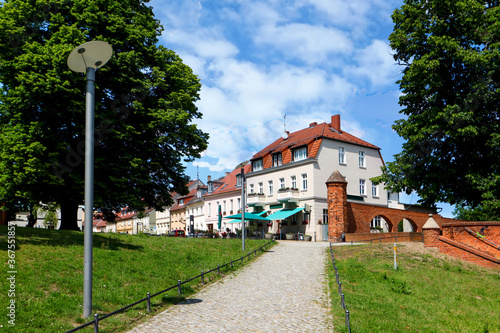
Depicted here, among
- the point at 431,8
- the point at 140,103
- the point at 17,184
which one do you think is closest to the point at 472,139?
the point at 431,8

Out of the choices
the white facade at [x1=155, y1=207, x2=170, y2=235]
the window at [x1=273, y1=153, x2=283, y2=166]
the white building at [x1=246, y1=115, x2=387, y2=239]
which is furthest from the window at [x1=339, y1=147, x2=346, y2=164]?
the white facade at [x1=155, y1=207, x2=170, y2=235]

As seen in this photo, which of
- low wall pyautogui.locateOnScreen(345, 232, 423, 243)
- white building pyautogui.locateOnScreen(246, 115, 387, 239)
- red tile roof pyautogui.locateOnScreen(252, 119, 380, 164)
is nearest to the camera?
low wall pyautogui.locateOnScreen(345, 232, 423, 243)

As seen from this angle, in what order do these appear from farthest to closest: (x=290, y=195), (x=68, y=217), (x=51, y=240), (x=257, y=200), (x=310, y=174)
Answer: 1. (x=257, y=200)
2. (x=290, y=195)
3. (x=310, y=174)
4. (x=68, y=217)
5. (x=51, y=240)

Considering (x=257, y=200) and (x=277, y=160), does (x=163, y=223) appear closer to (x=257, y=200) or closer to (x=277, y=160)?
(x=257, y=200)

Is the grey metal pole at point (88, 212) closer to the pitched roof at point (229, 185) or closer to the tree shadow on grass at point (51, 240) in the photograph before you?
the tree shadow on grass at point (51, 240)

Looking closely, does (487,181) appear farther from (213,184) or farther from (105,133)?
(213,184)

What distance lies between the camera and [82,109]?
19.3 meters

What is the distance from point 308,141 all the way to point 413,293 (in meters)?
30.6

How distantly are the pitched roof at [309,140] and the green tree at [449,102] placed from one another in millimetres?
15979

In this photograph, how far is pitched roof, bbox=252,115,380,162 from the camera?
4419cm

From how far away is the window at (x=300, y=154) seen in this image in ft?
147

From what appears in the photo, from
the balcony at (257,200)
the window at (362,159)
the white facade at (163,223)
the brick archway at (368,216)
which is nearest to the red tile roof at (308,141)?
the window at (362,159)

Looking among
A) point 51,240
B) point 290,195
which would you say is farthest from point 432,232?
point 290,195

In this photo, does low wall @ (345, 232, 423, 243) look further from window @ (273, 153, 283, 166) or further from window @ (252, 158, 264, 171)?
window @ (252, 158, 264, 171)
